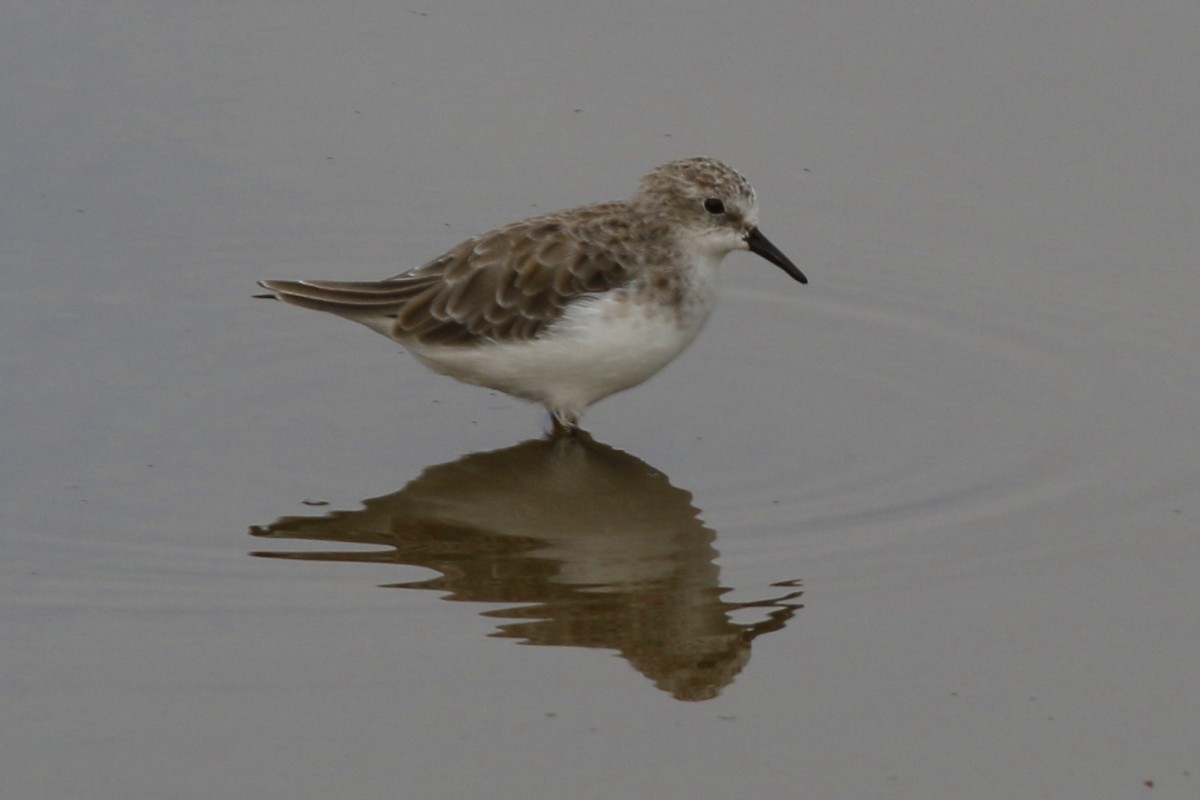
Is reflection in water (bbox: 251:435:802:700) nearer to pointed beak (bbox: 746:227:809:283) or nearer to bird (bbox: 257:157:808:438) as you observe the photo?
bird (bbox: 257:157:808:438)

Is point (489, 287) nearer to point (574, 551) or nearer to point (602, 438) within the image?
point (602, 438)

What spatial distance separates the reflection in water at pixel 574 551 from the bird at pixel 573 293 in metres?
0.50

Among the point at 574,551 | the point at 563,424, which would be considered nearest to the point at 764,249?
the point at 563,424

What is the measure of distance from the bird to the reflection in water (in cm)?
50

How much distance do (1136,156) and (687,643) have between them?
6.32 meters

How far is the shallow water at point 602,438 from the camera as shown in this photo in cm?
776

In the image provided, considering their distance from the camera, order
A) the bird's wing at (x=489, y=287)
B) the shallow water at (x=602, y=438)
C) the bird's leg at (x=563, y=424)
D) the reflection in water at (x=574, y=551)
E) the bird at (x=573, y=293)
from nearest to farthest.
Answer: the shallow water at (x=602, y=438), the reflection in water at (x=574, y=551), the bird at (x=573, y=293), the bird's wing at (x=489, y=287), the bird's leg at (x=563, y=424)

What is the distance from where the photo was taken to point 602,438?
1098 centimetres

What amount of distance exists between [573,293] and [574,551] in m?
1.59

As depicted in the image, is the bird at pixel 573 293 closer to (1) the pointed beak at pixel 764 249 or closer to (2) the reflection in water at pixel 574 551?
(1) the pointed beak at pixel 764 249

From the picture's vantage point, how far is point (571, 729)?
25.3 feet

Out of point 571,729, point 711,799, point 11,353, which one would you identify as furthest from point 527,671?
point 11,353

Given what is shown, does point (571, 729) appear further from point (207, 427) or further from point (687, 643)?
point (207, 427)

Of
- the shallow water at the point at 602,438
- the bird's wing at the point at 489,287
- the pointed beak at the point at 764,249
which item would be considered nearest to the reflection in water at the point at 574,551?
the shallow water at the point at 602,438
